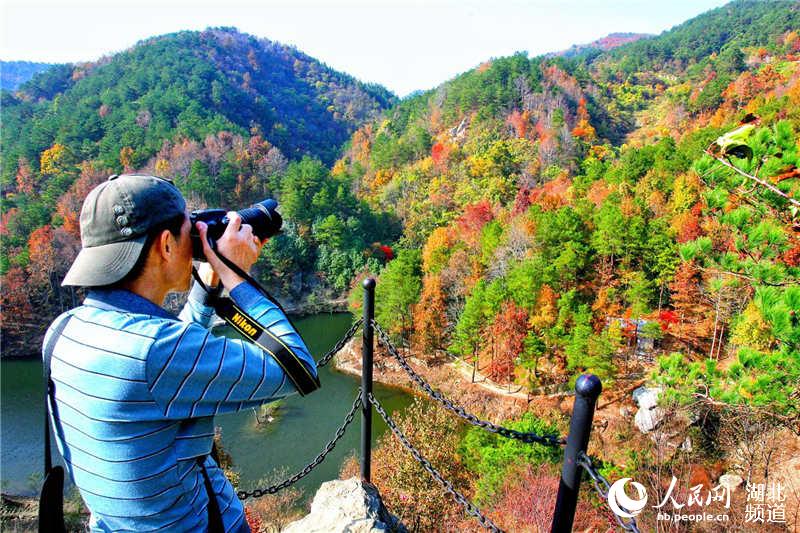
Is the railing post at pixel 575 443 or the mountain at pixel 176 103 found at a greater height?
the mountain at pixel 176 103

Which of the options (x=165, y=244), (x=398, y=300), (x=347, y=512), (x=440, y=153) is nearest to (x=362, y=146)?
(x=440, y=153)

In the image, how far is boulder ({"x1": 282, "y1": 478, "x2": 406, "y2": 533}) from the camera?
210 cm

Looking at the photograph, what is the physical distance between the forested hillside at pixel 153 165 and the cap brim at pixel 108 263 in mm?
23943

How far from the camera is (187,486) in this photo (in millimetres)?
1028

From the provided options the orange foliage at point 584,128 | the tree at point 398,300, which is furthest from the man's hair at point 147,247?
the orange foliage at point 584,128

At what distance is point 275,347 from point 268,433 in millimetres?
13118

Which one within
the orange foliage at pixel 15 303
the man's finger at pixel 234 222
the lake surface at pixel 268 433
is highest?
the man's finger at pixel 234 222

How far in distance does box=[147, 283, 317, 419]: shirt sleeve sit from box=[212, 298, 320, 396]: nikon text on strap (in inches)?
0.5

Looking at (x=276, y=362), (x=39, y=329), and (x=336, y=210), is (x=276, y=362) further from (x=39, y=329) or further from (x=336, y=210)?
(x=336, y=210)

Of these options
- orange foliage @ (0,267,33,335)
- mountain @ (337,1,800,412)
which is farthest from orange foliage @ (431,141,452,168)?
orange foliage @ (0,267,33,335)

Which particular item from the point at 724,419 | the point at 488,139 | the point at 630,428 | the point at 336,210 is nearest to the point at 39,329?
the point at 336,210

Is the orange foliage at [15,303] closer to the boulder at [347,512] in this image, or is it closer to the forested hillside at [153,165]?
the forested hillside at [153,165]

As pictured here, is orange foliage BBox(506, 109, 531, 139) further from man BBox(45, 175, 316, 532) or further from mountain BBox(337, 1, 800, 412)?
man BBox(45, 175, 316, 532)

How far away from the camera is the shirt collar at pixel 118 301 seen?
92 cm
